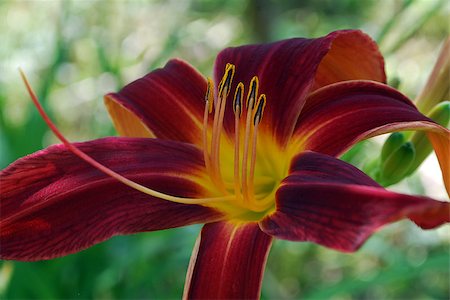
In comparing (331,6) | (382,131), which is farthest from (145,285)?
(331,6)

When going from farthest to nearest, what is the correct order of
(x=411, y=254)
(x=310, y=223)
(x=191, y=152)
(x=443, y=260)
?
(x=411, y=254)
(x=443, y=260)
(x=191, y=152)
(x=310, y=223)

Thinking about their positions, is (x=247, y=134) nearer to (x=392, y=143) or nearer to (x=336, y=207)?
(x=336, y=207)

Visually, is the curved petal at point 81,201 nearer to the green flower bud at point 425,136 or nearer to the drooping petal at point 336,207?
the drooping petal at point 336,207

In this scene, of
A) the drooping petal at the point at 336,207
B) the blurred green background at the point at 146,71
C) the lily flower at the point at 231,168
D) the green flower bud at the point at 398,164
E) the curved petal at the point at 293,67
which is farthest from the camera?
the blurred green background at the point at 146,71

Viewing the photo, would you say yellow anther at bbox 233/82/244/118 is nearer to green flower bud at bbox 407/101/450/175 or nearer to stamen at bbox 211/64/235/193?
stamen at bbox 211/64/235/193

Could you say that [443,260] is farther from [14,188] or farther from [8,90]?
[8,90]

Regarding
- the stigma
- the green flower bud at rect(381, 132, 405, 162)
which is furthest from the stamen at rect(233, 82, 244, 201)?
the green flower bud at rect(381, 132, 405, 162)

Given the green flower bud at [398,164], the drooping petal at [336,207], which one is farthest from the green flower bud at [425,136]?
the drooping petal at [336,207]
